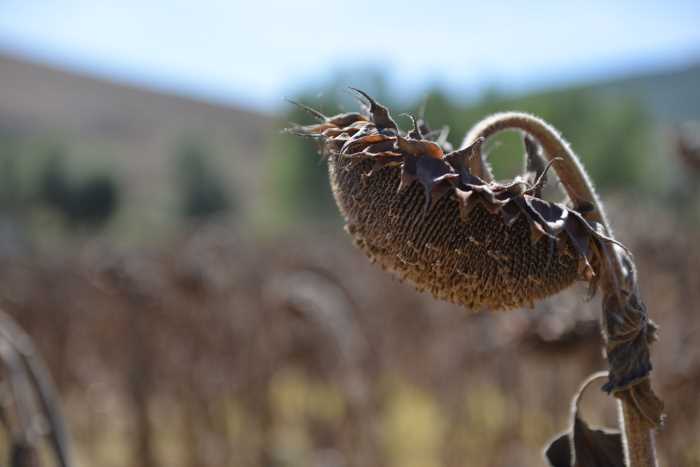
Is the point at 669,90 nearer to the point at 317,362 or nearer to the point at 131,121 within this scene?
the point at 131,121

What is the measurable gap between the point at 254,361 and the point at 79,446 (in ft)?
6.64

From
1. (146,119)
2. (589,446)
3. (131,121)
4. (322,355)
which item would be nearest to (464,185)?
(589,446)

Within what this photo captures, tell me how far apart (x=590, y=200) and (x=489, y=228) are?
0.18 meters

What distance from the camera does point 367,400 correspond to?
3.67 meters

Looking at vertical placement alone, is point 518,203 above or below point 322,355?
above

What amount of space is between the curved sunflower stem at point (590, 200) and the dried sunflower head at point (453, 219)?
2 centimetres

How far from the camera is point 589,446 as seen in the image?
1.29m

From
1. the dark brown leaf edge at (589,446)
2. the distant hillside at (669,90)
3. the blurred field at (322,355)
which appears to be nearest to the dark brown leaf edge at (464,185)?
the blurred field at (322,355)

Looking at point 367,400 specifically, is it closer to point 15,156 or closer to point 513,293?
point 513,293

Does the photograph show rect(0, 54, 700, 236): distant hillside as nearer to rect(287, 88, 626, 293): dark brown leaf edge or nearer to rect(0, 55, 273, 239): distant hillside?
rect(0, 55, 273, 239): distant hillside

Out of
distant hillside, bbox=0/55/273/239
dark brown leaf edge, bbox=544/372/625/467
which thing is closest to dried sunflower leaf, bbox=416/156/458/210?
dark brown leaf edge, bbox=544/372/625/467

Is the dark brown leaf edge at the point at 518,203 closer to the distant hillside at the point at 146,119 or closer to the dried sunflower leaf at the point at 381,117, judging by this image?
the dried sunflower leaf at the point at 381,117

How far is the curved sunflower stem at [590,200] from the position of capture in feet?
3.51

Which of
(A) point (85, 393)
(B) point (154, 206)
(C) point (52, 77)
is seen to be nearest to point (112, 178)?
(B) point (154, 206)
